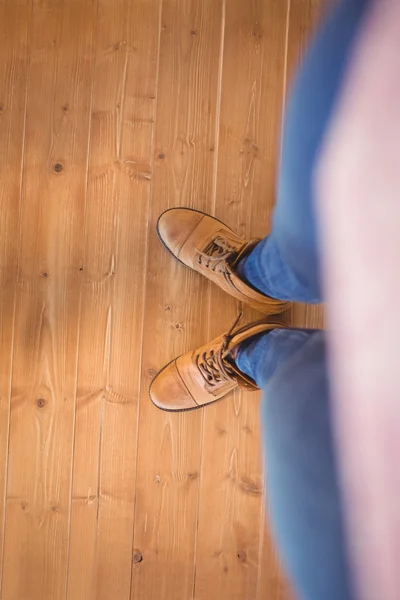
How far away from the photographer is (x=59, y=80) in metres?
1.00

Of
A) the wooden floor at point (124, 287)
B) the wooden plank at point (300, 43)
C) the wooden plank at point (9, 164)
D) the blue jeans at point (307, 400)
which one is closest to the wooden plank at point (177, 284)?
the wooden floor at point (124, 287)

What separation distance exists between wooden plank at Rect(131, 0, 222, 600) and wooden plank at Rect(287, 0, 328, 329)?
0.15 meters

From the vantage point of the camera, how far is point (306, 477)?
0.46 m

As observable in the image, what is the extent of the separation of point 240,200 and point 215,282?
0.61ft

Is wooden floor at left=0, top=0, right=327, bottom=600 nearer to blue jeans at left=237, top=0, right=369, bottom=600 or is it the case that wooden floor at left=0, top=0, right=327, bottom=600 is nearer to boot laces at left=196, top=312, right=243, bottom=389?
boot laces at left=196, top=312, right=243, bottom=389

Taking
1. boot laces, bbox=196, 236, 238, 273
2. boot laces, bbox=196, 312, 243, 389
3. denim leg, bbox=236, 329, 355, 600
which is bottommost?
denim leg, bbox=236, 329, 355, 600

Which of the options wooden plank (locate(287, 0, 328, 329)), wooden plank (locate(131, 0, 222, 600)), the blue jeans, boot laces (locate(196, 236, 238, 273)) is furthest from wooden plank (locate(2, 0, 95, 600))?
the blue jeans

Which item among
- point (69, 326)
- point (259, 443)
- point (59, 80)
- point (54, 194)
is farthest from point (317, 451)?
point (59, 80)

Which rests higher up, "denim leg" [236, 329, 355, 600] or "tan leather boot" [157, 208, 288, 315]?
"tan leather boot" [157, 208, 288, 315]

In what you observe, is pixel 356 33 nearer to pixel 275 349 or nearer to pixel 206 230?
pixel 275 349

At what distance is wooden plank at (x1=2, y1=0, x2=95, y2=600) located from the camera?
3.27 ft

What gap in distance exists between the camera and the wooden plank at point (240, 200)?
98 cm

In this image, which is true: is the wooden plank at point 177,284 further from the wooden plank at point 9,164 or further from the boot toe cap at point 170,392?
the wooden plank at point 9,164

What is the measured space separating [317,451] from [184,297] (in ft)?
1.89
